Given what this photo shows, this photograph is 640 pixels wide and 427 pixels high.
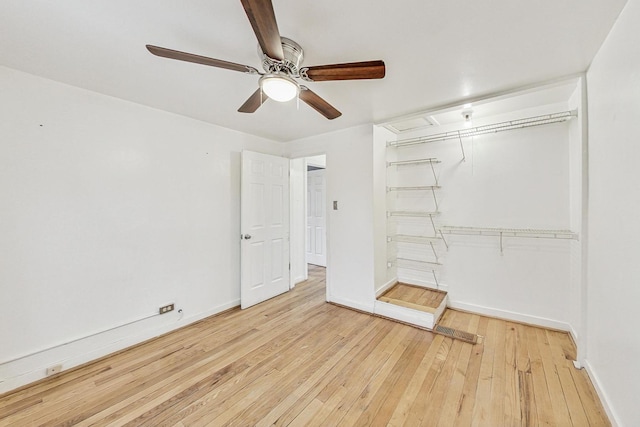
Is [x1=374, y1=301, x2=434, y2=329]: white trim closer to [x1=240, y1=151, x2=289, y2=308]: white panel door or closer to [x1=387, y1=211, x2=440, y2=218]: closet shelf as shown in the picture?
[x1=387, y1=211, x2=440, y2=218]: closet shelf

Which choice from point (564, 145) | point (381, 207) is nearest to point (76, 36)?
point (381, 207)

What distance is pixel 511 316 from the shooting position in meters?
2.84

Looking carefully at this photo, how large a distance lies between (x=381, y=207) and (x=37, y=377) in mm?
3612

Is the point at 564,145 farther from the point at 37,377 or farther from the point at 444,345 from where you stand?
the point at 37,377

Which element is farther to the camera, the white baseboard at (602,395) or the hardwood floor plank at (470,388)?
the hardwood floor plank at (470,388)

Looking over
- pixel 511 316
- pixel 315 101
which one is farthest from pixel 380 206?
pixel 511 316

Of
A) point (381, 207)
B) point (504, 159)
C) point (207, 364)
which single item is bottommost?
point (207, 364)

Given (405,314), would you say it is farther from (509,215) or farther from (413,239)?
(509,215)

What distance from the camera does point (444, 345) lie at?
240cm

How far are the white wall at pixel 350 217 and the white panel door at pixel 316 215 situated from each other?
6.85ft

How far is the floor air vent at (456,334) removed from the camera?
2.46 metres

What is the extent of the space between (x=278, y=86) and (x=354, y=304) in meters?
2.75

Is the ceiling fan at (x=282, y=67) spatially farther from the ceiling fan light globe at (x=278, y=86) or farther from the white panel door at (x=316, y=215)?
the white panel door at (x=316, y=215)

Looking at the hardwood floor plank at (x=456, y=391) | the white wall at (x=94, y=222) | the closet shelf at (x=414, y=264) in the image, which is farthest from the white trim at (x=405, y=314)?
the white wall at (x=94, y=222)
